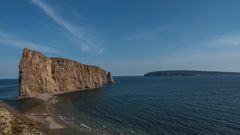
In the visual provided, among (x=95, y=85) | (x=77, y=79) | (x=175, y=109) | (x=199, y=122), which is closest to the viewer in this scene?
(x=199, y=122)

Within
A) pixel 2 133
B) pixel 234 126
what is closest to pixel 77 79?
pixel 234 126

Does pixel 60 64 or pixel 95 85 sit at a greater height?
pixel 60 64

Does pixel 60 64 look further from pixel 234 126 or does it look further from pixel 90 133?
pixel 234 126

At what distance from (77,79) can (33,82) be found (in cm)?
2910

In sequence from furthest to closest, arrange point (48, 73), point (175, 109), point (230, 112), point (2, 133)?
point (48, 73)
point (175, 109)
point (230, 112)
point (2, 133)

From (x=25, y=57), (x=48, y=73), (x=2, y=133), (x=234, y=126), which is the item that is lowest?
(x=234, y=126)

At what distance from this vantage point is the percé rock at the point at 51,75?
70.2 metres

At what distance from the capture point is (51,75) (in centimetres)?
8312

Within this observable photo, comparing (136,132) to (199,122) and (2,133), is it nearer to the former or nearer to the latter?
(199,122)

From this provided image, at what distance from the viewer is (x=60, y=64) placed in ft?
290

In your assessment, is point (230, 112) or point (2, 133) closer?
point (2, 133)

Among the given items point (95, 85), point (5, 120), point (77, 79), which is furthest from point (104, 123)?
point (95, 85)

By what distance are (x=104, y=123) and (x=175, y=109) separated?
18322 mm

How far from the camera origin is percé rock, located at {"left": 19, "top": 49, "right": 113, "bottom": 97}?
70.2 meters
